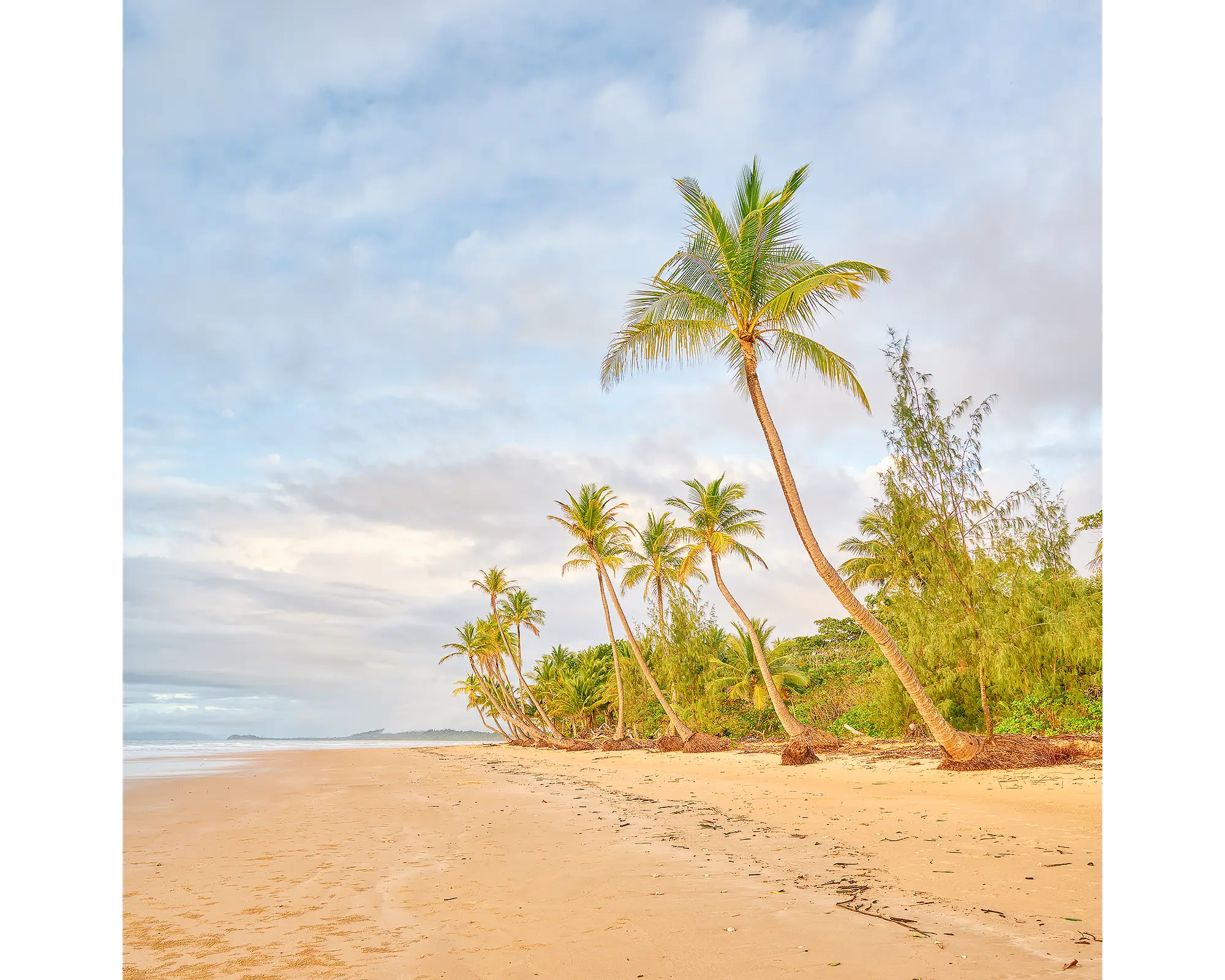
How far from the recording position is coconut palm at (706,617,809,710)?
2314 centimetres

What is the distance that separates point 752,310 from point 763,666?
1119cm

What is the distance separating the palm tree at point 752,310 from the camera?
11719 millimetres

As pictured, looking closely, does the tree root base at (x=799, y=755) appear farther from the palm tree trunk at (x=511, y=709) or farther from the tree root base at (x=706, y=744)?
the palm tree trunk at (x=511, y=709)

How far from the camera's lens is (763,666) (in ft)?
66.9

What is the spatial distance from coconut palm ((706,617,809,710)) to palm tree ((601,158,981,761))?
10981mm

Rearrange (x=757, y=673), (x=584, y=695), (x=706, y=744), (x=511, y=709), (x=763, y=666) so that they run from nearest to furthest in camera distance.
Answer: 1. (x=763, y=666)
2. (x=706, y=744)
3. (x=757, y=673)
4. (x=584, y=695)
5. (x=511, y=709)

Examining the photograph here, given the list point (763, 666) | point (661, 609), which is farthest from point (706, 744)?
point (661, 609)

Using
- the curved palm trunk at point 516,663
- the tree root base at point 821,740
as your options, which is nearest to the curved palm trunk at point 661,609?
the tree root base at point 821,740

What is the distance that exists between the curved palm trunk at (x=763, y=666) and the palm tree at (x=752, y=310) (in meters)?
7.98

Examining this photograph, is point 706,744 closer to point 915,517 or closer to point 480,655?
point 915,517

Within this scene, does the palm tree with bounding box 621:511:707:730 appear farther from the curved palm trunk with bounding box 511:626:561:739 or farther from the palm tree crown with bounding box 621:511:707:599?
the curved palm trunk with bounding box 511:626:561:739

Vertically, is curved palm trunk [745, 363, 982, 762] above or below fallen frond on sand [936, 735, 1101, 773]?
above

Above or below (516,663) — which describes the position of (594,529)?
above
